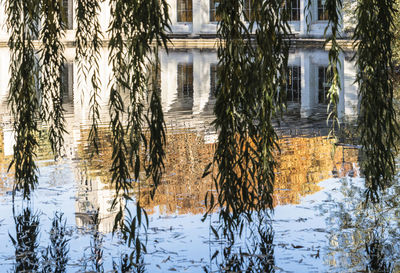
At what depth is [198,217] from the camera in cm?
834

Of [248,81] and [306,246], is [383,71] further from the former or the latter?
[306,246]

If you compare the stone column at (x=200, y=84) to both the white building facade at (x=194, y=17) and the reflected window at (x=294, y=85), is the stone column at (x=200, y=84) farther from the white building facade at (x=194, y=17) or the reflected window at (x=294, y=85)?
the white building facade at (x=194, y=17)

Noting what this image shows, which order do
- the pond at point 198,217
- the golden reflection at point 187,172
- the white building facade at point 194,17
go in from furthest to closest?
1. the white building facade at point 194,17
2. the golden reflection at point 187,172
3. the pond at point 198,217

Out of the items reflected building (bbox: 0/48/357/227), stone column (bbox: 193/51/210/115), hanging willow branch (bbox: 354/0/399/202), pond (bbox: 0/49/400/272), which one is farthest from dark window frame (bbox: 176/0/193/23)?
hanging willow branch (bbox: 354/0/399/202)

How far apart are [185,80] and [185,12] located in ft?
128

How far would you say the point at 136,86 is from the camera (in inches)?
187

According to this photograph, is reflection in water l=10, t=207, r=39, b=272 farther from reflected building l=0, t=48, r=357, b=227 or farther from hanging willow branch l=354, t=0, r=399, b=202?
hanging willow branch l=354, t=0, r=399, b=202

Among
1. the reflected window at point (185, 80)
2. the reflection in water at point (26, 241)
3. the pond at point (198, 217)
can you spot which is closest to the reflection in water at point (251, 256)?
the pond at point (198, 217)

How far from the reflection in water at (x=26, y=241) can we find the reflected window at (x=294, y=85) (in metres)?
15.4

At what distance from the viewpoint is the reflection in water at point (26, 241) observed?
6676 mm

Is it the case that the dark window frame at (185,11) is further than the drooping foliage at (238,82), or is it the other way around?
the dark window frame at (185,11)

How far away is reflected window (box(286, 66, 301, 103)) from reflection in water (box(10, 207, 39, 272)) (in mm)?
15403

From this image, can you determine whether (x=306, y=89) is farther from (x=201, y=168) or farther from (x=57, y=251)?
(x=57, y=251)

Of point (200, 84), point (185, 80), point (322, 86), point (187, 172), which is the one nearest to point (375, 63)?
point (187, 172)
